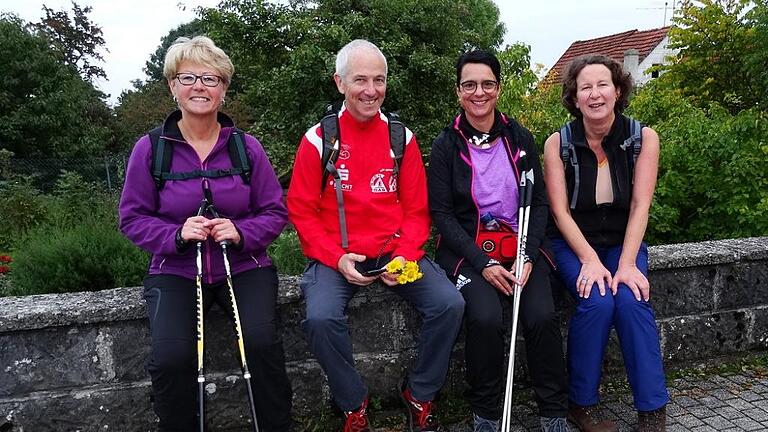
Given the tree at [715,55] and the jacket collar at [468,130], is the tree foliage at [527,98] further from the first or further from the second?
the tree at [715,55]

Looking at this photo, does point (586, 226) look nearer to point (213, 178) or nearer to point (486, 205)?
point (486, 205)

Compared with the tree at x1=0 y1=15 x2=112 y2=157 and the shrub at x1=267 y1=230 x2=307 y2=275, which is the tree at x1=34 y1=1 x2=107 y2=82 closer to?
the tree at x1=0 y1=15 x2=112 y2=157

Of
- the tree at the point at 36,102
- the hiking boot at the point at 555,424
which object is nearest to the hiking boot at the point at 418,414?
the hiking boot at the point at 555,424

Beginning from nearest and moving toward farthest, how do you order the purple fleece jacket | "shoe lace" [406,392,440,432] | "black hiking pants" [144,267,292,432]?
"black hiking pants" [144,267,292,432], the purple fleece jacket, "shoe lace" [406,392,440,432]

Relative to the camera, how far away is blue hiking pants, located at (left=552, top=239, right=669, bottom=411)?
3.04 meters

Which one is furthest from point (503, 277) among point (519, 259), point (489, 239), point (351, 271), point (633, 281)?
point (351, 271)

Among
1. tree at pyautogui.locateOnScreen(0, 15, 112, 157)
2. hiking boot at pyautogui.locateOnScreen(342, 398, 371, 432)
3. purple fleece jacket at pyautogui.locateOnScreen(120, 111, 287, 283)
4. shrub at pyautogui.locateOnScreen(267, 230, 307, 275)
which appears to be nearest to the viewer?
purple fleece jacket at pyautogui.locateOnScreen(120, 111, 287, 283)

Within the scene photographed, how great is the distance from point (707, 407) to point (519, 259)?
1.39 m

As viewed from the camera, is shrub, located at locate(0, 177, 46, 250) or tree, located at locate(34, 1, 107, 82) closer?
shrub, located at locate(0, 177, 46, 250)

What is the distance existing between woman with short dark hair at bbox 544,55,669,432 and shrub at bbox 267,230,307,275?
1.89m

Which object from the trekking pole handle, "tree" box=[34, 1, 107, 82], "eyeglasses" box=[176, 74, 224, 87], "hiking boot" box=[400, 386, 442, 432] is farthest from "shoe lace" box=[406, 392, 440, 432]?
"tree" box=[34, 1, 107, 82]

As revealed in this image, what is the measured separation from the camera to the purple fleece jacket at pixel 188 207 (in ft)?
9.33

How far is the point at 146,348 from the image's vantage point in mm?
3062

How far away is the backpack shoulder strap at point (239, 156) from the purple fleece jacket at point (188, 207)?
21 mm
